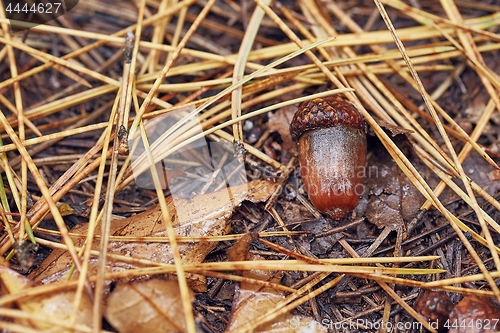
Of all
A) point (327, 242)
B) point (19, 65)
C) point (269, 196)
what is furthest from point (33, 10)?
point (327, 242)

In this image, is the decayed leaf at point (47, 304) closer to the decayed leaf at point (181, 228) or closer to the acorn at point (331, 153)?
the decayed leaf at point (181, 228)

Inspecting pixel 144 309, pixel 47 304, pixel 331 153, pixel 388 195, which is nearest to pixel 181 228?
pixel 144 309

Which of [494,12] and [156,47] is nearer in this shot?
[156,47]

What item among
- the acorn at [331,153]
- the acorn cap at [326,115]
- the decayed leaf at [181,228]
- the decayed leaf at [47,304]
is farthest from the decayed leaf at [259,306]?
the acorn cap at [326,115]

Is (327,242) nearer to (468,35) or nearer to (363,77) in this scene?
(363,77)

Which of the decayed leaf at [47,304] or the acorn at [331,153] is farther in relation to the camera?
the acorn at [331,153]

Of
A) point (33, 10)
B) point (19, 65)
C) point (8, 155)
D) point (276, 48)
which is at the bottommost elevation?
point (8, 155)
